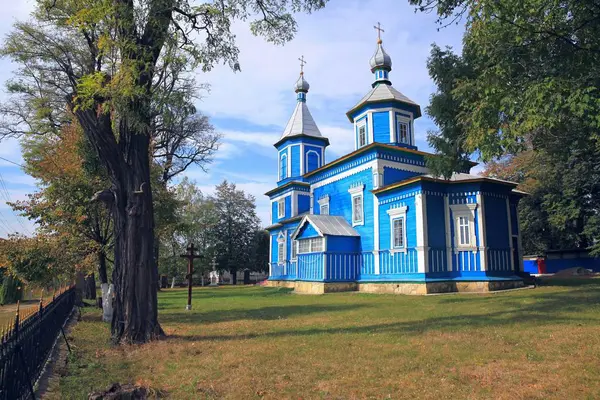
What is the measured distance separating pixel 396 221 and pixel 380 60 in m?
11.9

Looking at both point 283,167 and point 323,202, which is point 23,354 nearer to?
point 323,202

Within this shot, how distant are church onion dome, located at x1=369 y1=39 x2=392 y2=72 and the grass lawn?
1969cm

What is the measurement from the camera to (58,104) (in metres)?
14.2

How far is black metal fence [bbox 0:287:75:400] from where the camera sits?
445 cm

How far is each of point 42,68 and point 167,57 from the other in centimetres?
535

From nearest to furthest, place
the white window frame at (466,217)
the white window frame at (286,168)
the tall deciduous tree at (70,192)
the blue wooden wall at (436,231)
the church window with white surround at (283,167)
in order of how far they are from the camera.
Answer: the tall deciduous tree at (70,192)
the white window frame at (466,217)
the blue wooden wall at (436,231)
the white window frame at (286,168)
the church window with white surround at (283,167)

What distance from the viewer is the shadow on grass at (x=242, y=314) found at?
43.2 ft

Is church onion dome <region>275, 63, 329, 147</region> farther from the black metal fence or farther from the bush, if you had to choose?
the black metal fence

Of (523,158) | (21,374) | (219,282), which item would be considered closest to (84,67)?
(21,374)

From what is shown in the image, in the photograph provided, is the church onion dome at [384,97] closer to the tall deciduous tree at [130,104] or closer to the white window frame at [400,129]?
the white window frame at [400,129]

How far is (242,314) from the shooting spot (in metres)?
14.3

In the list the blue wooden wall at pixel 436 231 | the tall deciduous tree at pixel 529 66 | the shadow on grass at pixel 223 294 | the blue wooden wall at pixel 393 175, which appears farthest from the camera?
the shadow on grass at pixel 223 294

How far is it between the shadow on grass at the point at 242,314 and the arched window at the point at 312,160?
18897 mm

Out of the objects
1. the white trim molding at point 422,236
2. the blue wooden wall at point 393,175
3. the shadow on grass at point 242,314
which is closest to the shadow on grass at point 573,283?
the white trim molding at point 422,236
